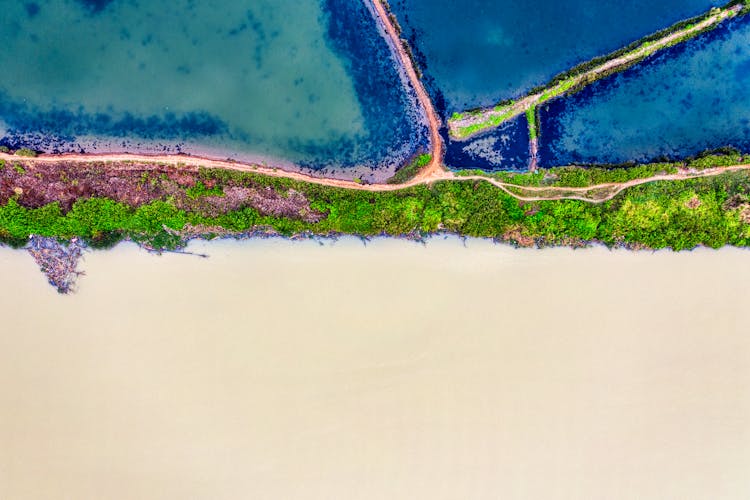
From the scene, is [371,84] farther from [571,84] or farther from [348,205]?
[571,84]

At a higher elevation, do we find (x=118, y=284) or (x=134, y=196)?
(x=134, y=196)

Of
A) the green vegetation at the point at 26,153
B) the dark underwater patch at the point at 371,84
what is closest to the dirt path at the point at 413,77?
the dark underwater patch at the point at 371,84

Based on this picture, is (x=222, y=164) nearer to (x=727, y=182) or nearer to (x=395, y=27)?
(x=395, y=27)

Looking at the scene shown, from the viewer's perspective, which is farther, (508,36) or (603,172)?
(508,36)

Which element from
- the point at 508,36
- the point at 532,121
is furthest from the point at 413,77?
the point at 532,121

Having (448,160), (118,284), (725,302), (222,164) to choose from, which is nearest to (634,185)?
(725,302)

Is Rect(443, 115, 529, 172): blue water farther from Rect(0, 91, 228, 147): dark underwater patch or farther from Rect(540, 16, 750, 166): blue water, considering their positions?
Rect(0, 91, 228, 147): dark underwater patch

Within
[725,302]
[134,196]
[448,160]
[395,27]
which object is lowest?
[725,302]
